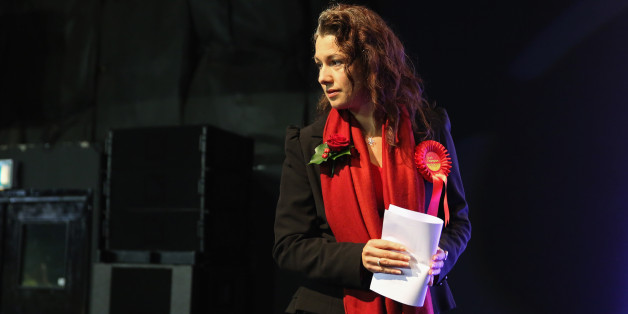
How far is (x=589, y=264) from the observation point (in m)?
2.74

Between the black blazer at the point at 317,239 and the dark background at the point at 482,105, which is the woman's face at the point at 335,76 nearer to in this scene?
the black blazer at the point at 317,239

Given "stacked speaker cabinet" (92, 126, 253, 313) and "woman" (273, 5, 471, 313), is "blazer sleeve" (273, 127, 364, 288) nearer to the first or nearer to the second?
"woman" (273, 5, 471, 313)

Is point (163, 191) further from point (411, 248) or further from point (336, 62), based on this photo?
point (411, 248)

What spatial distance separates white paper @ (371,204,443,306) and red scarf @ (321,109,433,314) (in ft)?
0.30

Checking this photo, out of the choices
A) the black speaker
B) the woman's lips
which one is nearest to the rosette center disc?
the woman's lips

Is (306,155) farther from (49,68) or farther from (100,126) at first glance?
(49,68)

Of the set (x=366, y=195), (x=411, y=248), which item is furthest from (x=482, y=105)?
(x=411, y=248)

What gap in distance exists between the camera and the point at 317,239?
142 cm

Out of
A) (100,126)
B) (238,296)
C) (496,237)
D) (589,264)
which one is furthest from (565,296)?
(100,126)

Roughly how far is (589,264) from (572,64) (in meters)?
0.91

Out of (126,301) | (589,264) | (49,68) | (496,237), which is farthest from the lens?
(49,68)

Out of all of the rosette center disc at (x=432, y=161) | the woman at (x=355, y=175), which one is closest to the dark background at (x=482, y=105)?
the woman at (x=355, y=175)

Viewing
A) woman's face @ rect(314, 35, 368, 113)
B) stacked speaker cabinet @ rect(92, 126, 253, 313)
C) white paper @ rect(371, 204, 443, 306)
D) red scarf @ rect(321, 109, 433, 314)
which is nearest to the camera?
white paper @ rect(371, 204, 443, 306)

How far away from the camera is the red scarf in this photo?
1363mm
